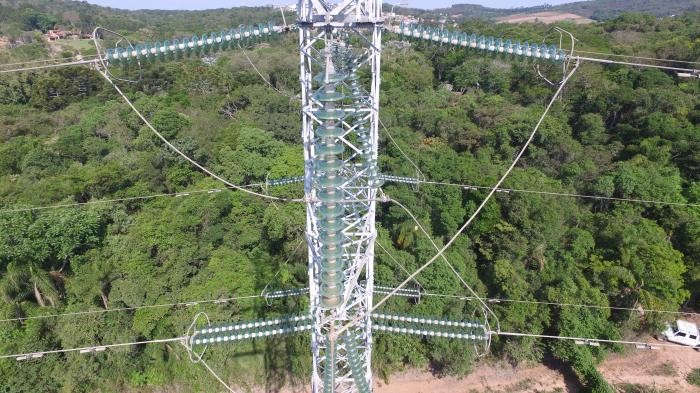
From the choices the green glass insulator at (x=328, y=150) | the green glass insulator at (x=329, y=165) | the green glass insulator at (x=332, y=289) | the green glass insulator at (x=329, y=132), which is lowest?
the green glass insulator at (x=332, y=289)

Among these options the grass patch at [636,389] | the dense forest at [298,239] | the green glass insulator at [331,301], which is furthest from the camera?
the grass patch at [636,389]

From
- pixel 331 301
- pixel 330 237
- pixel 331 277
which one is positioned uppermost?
pixel 330 237

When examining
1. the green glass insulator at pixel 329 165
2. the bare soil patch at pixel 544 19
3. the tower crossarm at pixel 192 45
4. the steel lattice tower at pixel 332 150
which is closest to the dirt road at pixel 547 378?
the steel lattice tower at pixel 332 150

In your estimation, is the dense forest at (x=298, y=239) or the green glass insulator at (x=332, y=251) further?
the dense forest at (x=298, y=239)

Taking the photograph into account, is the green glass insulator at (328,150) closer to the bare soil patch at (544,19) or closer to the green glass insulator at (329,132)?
the green glass insulator at (329,132)

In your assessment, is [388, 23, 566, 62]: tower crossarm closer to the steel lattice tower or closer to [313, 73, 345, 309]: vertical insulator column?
the steel lattice tower

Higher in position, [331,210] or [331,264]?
[331,210]

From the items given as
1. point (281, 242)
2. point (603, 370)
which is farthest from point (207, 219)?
point (603, 370)

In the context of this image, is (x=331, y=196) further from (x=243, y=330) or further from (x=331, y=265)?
(x=243, y=330)

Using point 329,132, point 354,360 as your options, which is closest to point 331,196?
point 329,132

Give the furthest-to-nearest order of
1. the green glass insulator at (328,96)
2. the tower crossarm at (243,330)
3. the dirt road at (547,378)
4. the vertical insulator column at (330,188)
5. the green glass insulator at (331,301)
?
the dirt road at (547,378) → the tower crossarm at (243,330) → the green glass insulator at (331,301) → the vertical insulator column at (330,188) → the green glass insulator at (328,96)
